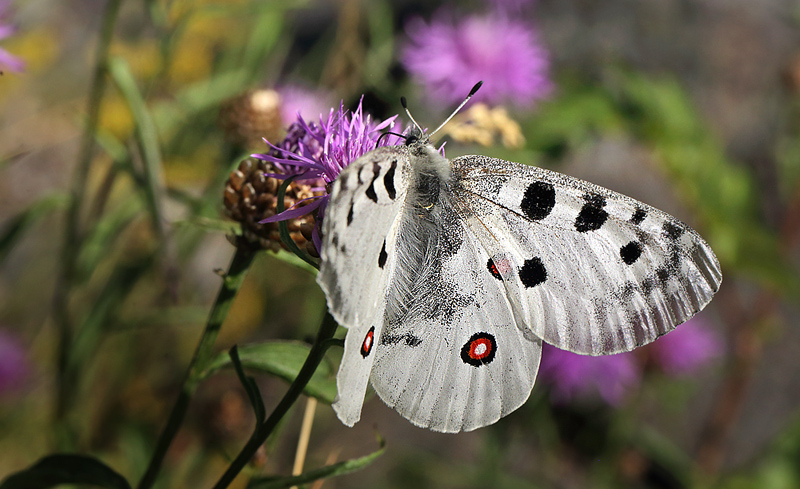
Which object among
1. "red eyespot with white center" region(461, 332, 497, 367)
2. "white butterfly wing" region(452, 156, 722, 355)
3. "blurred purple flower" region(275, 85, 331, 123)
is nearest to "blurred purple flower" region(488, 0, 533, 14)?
"blurred purple flower" region(275, 85, 331, 123)

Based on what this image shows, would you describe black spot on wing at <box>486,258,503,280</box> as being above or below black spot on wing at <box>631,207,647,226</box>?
below

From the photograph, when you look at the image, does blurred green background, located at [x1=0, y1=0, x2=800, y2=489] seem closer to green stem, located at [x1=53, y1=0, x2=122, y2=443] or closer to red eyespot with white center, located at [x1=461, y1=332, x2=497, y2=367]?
green stem, located at [x1=53, y1=0, x2=122, y2=443]

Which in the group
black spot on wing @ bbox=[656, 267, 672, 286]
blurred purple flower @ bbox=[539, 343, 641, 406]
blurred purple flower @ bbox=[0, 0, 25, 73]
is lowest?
blurred purple flower @ bbox=[539, 343, 641, 406]

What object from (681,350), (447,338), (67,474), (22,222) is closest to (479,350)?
(447,338)

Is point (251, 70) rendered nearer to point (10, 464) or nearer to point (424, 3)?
point (424, 3)

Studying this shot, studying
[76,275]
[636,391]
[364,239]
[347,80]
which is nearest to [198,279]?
[347,80]

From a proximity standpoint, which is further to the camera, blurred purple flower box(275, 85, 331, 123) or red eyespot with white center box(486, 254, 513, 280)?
blurred purple flower box(275, 85, 331, 123)
